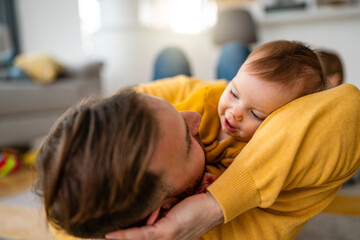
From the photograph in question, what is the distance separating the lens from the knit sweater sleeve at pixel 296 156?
1.58 ft

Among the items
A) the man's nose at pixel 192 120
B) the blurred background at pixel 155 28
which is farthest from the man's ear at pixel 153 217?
the blurred background at pixel 155 28

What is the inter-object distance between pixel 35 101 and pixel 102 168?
2146 millimetres

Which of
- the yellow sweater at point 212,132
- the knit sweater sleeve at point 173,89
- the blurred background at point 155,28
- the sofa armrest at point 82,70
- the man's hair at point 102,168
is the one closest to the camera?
the man's hair at point 102,168

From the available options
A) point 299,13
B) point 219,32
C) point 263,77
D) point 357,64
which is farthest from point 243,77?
point 357,64

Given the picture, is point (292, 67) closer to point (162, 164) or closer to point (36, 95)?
point (162, 164)

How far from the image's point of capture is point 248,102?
27.6 inches

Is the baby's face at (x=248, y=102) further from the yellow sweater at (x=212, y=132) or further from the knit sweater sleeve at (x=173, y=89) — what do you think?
the knit sweater sleeve at (x=173, y=89)

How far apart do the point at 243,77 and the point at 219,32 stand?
7.56 ft

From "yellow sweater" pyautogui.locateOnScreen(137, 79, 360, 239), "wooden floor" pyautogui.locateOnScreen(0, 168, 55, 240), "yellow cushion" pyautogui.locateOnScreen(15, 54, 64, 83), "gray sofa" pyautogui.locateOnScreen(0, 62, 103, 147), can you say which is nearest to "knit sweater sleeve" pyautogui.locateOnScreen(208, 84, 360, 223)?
"yellow sweater" pyautogui.locateOnScreen(137, 79, 360, 239)

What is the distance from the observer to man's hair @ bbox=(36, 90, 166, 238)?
0.41 m

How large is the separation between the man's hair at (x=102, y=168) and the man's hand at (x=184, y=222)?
0.07ft

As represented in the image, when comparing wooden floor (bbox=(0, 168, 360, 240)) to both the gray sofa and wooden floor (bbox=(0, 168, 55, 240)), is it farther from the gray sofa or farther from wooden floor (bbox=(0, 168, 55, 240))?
the gray sofa

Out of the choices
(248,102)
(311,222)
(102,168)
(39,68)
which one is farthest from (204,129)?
(39,68)

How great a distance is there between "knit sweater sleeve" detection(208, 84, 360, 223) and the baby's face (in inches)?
5.0
